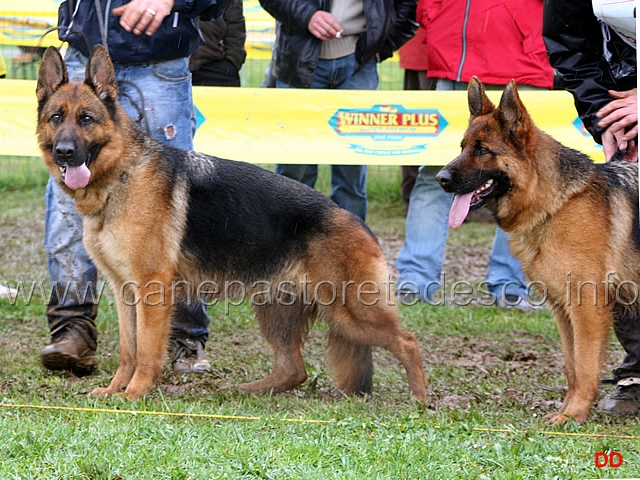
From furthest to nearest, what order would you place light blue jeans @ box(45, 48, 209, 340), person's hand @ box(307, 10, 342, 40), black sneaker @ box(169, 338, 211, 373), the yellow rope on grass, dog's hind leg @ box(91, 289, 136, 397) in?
1. person's hand @ box(307, 10, 342, 40)
2. black sneaker @ box(169, 338, 211, 373)
3. light blue jeans @ box(45, 48, 209, 340)
4. dog's hind leg @ box(91, 289, 136, 397)
5. the yellow rope on grass

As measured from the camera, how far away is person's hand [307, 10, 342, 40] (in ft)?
21.5

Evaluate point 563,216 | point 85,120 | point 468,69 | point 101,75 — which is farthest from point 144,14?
point 468,69

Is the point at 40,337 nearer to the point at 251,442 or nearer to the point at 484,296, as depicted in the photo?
the point at 251,442

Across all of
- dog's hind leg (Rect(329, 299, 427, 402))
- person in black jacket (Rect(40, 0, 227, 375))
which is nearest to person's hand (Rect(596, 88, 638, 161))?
dog's hind leg (Rect(329, 299, 427, 402))

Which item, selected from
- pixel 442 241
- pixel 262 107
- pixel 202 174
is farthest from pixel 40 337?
pixel 442 241

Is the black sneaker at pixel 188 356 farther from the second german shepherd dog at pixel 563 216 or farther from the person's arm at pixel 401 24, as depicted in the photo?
the person's arm at pixel 401 24

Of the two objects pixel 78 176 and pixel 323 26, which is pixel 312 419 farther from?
pixel 323 26

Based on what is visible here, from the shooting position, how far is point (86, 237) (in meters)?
4.54

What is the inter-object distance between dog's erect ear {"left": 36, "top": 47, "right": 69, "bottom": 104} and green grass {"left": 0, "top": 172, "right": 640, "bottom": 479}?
4.95 ft

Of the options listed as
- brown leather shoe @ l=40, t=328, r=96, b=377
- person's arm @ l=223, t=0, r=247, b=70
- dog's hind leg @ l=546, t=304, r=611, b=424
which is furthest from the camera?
person's arm @ l=223, t=0, r=247, b=70

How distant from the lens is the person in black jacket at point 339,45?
6.61m

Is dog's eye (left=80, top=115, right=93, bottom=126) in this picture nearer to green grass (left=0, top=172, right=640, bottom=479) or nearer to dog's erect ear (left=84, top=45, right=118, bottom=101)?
dog's erect ear (left=84, top=45, right=118, bottom=101)

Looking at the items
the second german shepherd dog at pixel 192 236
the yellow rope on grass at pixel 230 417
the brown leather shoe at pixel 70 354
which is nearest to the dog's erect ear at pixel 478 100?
the second german shepherd dog at pixel 192 236

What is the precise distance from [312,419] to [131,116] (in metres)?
2.04
